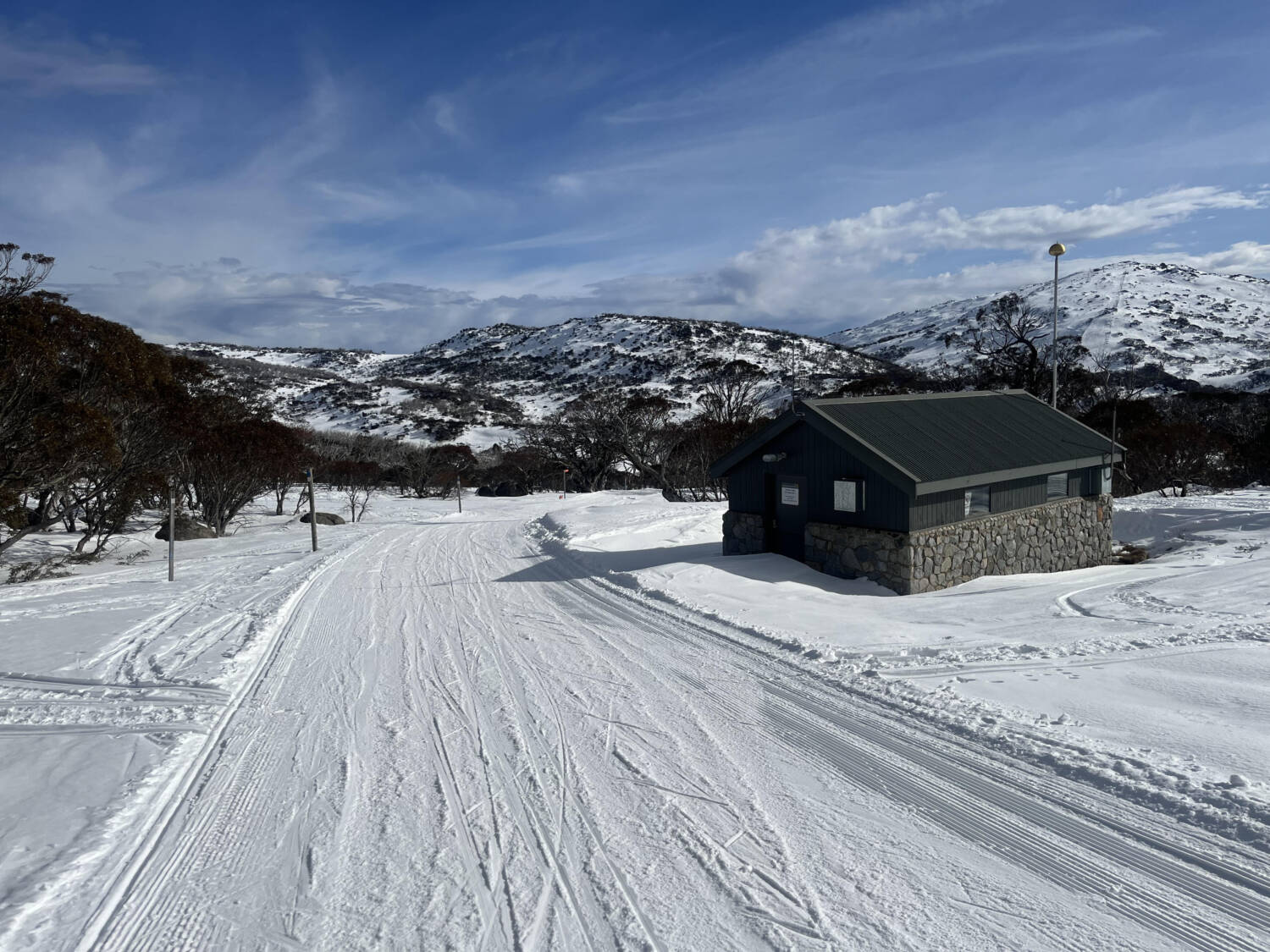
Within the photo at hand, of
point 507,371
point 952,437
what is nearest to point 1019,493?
point 952,437

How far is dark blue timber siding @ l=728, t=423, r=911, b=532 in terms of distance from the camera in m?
12.0

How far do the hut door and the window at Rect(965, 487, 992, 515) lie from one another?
2.79 metres

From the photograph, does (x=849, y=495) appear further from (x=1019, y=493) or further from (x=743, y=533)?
(x=1019, y=493)

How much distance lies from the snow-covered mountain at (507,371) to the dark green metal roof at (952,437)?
57806 mm

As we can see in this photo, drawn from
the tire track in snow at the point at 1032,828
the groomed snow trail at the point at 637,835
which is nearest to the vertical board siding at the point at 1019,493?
the groomed snow trail at the point at 637,835

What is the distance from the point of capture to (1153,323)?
407 feet

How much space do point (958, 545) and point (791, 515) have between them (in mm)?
2930

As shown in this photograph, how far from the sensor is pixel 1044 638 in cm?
828

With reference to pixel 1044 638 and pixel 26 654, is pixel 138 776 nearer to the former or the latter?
pixel 26 654

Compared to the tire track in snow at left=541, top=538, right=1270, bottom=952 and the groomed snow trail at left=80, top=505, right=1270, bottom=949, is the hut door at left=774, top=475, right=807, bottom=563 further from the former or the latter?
the tire track in snow at left=541, top=538, right=1270, bottom=952

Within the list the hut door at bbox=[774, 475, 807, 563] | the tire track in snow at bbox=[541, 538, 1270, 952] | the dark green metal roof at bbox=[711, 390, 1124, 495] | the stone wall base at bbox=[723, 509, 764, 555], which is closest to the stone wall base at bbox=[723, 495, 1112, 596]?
the stone wall base at bbox=[723, 509, 764, 555]

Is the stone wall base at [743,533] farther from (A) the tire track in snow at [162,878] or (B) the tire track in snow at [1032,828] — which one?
(A) the tire track in snow at [162,878]

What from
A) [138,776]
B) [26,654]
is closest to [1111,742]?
[138,776]

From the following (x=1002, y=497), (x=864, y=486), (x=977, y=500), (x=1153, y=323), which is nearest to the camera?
(x=864, y=486)
